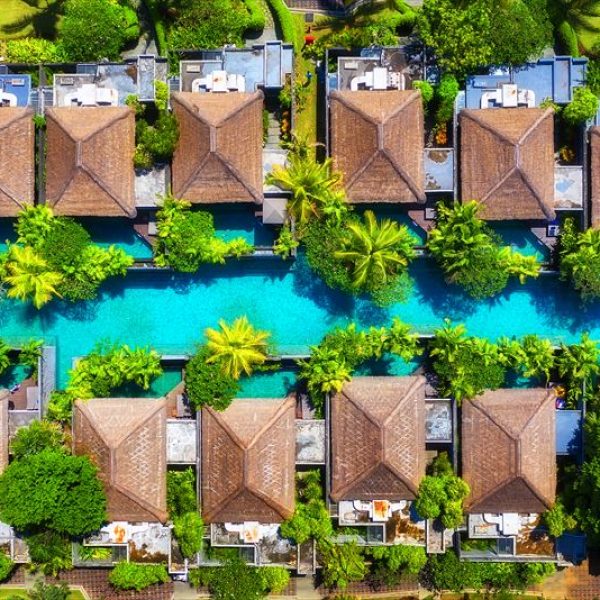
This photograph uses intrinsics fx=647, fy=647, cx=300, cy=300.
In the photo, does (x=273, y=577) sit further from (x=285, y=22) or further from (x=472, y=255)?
(x=285, y=22)

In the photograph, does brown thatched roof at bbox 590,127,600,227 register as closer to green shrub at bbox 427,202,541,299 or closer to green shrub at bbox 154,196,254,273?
green shrub at bbox 427,202,541,299

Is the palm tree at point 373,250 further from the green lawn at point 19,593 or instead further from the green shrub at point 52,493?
the green lawn at point 19,593

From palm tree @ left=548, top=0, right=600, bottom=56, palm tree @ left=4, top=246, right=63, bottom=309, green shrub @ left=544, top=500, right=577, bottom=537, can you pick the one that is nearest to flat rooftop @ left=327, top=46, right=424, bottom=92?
palm tree @ left=548, top=0, right=600, bottom=56

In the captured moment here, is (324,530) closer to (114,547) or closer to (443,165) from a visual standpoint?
(114,547)

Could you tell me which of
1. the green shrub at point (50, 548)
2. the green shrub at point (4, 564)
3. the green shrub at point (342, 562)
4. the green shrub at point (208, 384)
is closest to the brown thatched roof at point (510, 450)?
the green shrub at point (342, 562)

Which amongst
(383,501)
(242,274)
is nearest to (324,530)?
(383,501)

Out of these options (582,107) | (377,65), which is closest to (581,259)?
(582,107)
